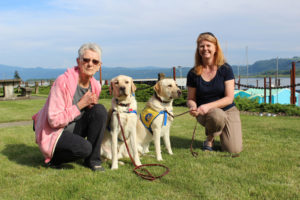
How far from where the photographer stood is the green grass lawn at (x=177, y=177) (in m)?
2.60

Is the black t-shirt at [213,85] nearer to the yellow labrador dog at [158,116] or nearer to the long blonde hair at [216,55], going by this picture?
the long blonde hair at [216,55]

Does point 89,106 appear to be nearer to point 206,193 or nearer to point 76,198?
point 76,198

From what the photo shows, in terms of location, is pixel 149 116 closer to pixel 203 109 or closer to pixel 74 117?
pixel 203 109

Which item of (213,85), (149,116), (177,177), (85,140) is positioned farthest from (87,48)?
(213,85)

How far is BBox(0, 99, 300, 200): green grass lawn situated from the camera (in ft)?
8.52

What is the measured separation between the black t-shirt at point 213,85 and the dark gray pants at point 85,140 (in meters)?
1.73

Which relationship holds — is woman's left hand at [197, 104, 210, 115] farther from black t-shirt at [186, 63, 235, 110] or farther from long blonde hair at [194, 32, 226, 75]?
long blonde hair at [194, 32, 226, 75]

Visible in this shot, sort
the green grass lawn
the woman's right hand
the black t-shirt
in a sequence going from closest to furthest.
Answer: the green grass lawn < the woman's right hand < the black t-shirt

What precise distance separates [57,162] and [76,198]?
3.71ft

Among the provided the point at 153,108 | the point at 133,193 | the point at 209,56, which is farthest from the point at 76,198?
the point at 209,56

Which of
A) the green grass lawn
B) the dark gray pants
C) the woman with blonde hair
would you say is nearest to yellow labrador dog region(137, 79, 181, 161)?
the green grass lawn

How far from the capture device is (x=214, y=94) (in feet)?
14.0

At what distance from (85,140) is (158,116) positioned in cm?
117

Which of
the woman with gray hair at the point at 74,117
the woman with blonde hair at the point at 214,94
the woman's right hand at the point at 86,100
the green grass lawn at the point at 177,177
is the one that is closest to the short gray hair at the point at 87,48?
the woman with gray hair at the point at 74,117
